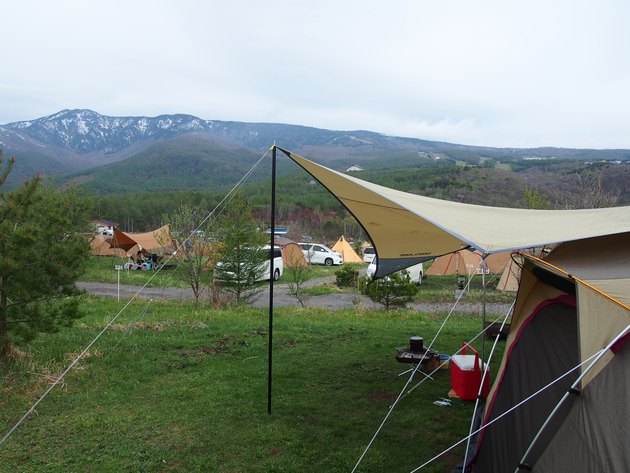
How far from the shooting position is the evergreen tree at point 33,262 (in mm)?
4234

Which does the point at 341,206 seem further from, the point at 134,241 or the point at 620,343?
the point at 620,343

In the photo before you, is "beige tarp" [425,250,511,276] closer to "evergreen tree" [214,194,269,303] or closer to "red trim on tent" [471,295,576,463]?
"evergreen tree" [214,194,269,303]

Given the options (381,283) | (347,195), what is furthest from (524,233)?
(381,283)

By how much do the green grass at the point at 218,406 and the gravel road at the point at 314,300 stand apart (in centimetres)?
406

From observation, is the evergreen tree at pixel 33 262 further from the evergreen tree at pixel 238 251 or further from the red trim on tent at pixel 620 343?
the evergreen tree at pixel 238 251

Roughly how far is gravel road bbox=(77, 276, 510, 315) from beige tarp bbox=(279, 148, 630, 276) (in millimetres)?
5710

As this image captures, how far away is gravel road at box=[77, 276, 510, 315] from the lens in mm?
11288

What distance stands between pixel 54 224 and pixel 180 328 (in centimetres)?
306

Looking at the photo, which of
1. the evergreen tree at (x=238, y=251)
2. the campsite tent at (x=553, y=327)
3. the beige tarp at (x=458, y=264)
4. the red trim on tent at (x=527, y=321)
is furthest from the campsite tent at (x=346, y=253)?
the red trim on tent at (x=527, y=321)

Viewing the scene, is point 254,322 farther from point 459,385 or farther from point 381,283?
point 459,385

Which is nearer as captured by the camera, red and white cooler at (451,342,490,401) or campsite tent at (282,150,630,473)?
campsite tent at (282,150,630,473)

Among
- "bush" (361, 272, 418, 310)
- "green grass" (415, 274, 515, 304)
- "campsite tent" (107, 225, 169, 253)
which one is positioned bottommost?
"green grass" (415, 274, 515, 304)

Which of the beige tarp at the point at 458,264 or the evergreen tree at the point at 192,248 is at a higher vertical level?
the evergreen tree at the point at 192,248

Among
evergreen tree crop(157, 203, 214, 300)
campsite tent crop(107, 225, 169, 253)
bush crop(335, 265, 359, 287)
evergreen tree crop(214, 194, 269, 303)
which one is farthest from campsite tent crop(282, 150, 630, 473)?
campsite tent crop(107, 225, 169, 253)
